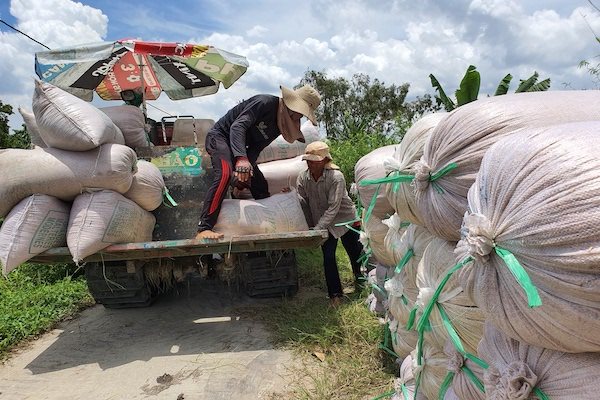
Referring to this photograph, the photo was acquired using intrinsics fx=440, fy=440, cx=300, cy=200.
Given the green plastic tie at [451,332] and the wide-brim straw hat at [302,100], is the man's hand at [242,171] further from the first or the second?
the green plastic tie at [451,332]

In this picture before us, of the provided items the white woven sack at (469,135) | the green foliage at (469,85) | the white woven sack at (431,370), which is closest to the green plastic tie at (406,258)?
the white woven sack at (431,370)

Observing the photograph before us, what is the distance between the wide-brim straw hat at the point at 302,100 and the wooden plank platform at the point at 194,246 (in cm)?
104

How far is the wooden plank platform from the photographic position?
9.84 feet

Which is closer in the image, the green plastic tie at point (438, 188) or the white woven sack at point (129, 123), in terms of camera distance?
the green plastic tie at point (438, 188)

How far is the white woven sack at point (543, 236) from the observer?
795 mm

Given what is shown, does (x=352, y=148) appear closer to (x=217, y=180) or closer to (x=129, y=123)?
(x=129, y=123)

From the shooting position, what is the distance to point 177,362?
9.88 ft

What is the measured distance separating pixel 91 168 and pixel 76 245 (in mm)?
551

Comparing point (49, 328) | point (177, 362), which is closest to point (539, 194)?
point (177, 362)

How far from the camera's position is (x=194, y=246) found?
9.94 ft

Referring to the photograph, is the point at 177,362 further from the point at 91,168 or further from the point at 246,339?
the point at 91,168

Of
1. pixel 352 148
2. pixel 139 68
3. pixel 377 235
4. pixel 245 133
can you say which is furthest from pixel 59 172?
pixel 352 148

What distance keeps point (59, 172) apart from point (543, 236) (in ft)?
9.87

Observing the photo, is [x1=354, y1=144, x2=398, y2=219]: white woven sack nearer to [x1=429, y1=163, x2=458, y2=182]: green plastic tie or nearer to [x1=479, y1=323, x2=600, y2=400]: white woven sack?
[x1=429, y1=163, x2=458, y2=182]: green plastic tie
